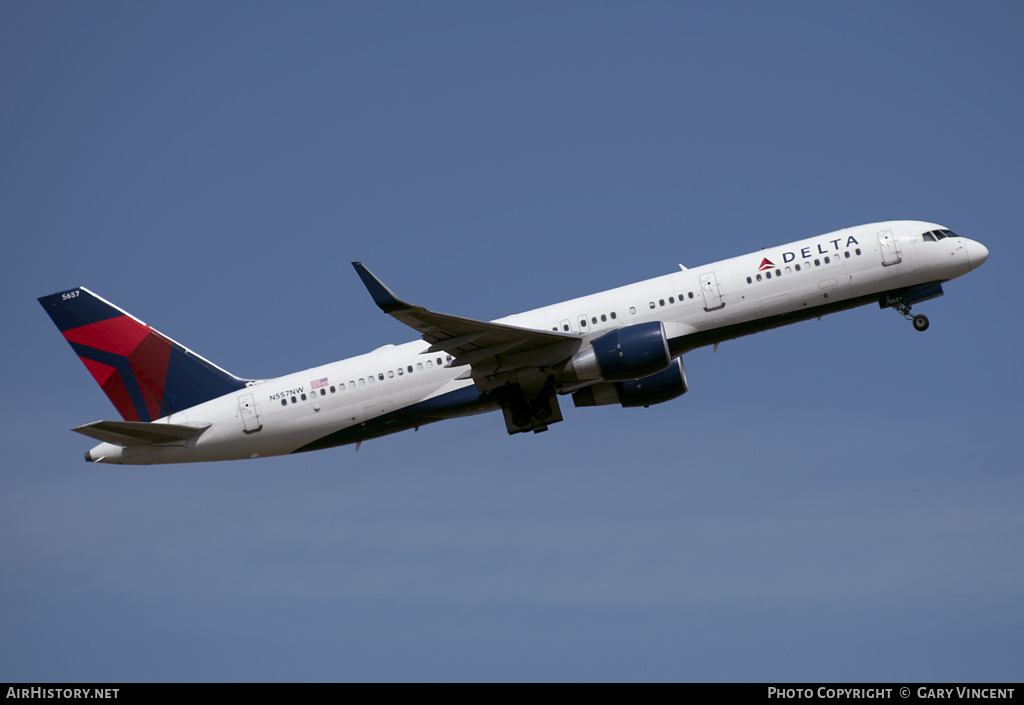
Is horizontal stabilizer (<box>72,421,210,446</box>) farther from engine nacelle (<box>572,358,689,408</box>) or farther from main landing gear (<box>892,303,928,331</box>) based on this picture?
main landing gear (<box>892,303,928,331</box>)

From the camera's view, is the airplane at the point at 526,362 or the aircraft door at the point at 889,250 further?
the aircraft door at the point at 889,250

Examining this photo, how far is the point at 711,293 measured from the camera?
137 feet

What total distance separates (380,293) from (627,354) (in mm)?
9630

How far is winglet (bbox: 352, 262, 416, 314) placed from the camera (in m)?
36.4

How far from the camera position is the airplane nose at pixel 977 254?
139 feet

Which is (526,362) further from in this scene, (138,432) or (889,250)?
(138,432)

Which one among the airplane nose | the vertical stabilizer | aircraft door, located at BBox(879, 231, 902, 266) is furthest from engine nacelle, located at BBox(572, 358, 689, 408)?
the vertical stabilizer

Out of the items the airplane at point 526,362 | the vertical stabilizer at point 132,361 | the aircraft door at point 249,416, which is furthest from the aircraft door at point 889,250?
the vertical stabilizer at point 132,361

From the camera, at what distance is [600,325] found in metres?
42.4

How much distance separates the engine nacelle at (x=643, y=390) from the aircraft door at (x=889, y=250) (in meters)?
8.84

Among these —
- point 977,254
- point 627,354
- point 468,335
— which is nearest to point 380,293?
point 468,335

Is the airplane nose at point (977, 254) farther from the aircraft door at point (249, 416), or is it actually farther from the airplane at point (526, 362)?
the aircraft door at point (249, 416)
